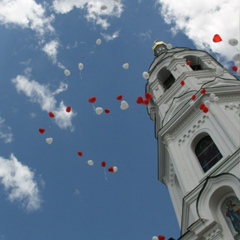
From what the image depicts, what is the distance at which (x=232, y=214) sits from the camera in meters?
15.8

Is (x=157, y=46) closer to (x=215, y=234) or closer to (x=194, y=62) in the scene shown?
(x=194, y=62)

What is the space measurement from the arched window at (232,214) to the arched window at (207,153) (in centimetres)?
255

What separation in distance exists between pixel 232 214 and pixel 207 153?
4168 millimetres

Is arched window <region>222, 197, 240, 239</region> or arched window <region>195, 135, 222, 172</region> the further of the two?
arched window <region>195, 135, 222, 172</region>

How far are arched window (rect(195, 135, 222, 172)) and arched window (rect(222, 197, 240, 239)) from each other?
8.37 feet

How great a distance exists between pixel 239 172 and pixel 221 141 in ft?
8.19

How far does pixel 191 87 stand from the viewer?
23.5m

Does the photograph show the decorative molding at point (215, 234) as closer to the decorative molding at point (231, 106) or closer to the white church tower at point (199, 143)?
the white church tower at point (199, 143)

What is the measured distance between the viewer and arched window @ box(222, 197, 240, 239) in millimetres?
15273

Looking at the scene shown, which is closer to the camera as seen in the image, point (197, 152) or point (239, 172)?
point (239, 172)

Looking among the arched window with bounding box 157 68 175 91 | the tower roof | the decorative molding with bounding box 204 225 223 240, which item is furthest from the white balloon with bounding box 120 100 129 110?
the tower roof

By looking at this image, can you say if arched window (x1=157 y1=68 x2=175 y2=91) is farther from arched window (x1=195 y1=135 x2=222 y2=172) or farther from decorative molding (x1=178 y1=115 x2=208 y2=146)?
arched window (x1=195 y1=135 x2=222 y2=172)

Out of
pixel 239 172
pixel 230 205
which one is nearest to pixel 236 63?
pixel 239 172

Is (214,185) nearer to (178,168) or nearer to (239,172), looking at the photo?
(239,172)
